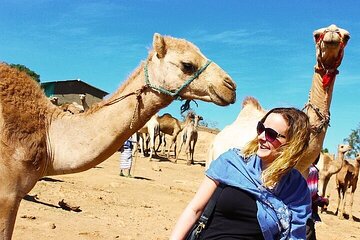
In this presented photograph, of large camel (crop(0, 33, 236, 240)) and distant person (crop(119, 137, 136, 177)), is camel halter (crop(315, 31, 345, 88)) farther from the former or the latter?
distant person (crop(119, 137, 136, 177))

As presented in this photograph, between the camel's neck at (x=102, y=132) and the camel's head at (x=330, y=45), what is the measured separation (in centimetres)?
179

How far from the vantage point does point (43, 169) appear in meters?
4.35

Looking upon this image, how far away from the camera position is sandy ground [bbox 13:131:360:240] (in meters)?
7.75

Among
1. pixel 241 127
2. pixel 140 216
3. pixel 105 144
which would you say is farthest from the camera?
pixel 140 216

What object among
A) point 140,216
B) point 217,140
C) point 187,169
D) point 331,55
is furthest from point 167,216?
point 187,169

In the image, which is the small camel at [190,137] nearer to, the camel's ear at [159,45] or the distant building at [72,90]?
the distant building at [72,90]

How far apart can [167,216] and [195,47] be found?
6752 mm

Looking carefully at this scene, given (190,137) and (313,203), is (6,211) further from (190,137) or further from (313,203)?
(190,137)

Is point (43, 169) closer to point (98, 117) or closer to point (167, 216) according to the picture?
point (98, 117)

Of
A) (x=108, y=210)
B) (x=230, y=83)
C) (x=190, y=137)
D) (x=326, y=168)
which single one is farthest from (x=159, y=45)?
(x=190, y=137)

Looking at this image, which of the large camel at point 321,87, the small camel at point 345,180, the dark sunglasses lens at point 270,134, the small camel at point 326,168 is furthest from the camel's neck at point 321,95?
the small camel at point 345,180

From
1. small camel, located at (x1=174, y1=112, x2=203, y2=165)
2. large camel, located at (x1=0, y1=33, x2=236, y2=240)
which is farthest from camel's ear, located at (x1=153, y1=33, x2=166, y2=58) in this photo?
small camel, located at (x1=174, y1=112, x2=203, y2=165)

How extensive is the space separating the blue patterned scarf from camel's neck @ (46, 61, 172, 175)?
1.54m

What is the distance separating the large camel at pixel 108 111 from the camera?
425 centimetres
